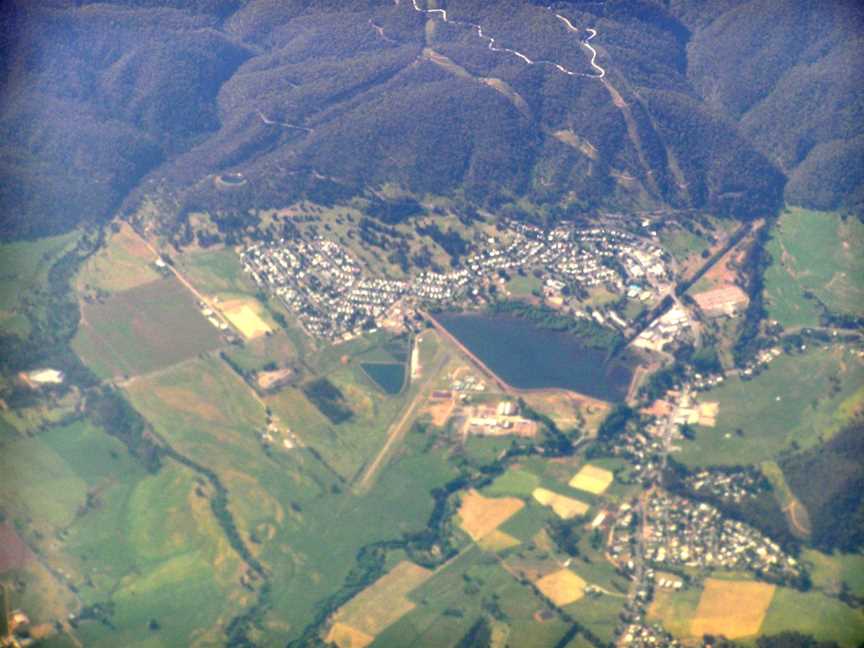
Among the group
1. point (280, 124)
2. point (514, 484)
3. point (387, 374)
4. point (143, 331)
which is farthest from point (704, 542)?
point (280, 124)

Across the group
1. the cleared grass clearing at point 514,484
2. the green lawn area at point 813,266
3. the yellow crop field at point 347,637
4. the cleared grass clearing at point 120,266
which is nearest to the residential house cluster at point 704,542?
the cleared grass clearing at point 514,484

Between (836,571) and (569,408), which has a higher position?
(836,571)

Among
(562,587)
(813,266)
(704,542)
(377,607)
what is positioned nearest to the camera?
(377,607)

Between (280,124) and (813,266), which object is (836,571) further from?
(280,124)

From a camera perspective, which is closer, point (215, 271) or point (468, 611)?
point (468, 611)

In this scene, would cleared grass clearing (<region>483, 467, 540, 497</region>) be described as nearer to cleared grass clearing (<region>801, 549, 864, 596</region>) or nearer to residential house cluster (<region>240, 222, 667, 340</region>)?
cleared grass clearing (<region>801, 549, 864, 596</region>)

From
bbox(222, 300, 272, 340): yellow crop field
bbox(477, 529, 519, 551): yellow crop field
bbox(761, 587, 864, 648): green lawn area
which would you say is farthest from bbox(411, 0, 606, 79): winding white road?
bbox(761, 587, 864, 648): green lawn area
